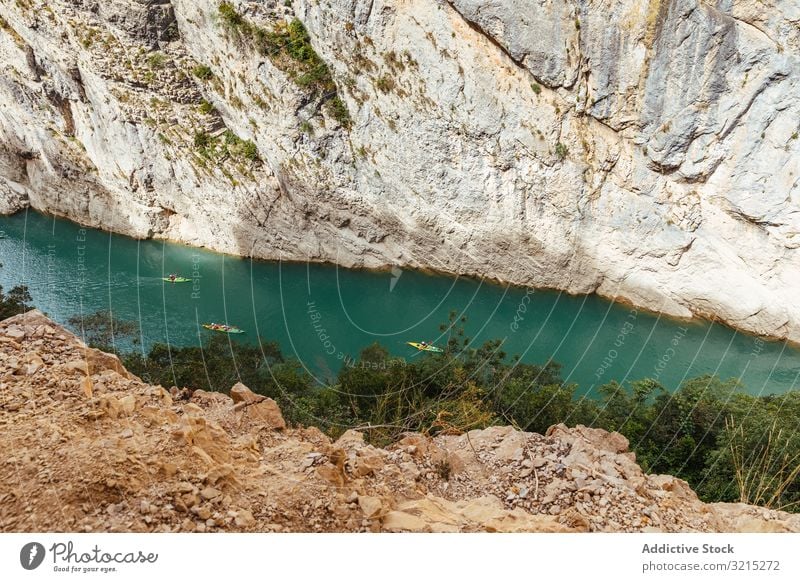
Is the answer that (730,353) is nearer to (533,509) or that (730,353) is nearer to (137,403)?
(533,509)

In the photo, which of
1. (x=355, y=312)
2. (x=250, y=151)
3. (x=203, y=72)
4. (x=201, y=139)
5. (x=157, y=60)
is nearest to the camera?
(x=355, y=312)

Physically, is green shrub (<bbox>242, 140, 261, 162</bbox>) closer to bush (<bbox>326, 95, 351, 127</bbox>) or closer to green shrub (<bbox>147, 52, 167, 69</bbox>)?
bush (<bbox>326, 95, 351, 127</bbox>)

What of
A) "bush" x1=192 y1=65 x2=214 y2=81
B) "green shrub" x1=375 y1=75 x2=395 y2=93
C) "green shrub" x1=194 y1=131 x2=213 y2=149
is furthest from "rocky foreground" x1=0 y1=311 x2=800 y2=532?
"bush" x1=192 y1=65 x2=214 y2=81

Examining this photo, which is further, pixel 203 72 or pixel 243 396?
pixel 203 72

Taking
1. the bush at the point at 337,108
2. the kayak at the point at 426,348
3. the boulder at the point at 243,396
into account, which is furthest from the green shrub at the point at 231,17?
the boulder at the point at 243,396

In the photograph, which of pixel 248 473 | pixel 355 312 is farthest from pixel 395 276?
pixel 248 473

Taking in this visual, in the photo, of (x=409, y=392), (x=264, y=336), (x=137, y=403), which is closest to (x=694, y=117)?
(x=409, y=392)
